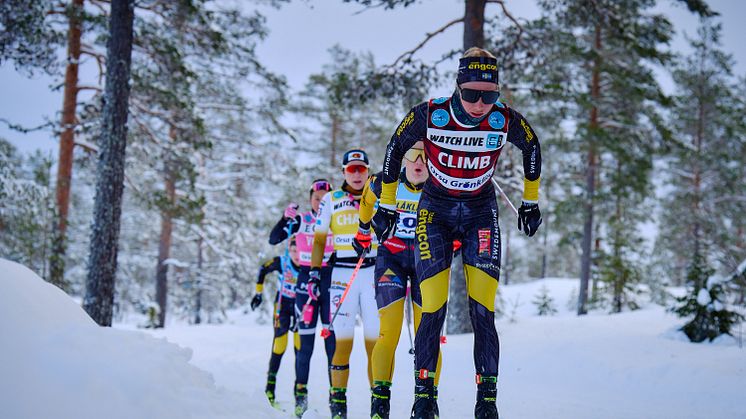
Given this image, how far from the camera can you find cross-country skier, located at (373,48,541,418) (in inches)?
155

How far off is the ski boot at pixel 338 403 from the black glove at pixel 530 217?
93.5 inches

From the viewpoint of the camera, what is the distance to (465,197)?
425cm

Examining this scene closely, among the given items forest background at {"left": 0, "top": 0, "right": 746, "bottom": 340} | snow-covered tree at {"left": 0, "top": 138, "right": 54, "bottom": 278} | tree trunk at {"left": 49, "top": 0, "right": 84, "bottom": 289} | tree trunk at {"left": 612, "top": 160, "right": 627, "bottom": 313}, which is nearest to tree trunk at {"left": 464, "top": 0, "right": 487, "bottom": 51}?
forest background at {"left": 0, "top": 0, "right": 746, "bottom": 340}

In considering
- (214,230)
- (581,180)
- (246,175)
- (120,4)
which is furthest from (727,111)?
(120,4)

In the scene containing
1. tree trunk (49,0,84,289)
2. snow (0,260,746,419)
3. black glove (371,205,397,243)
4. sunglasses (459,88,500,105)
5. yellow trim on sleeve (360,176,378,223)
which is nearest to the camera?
snow (0,260,746,419)

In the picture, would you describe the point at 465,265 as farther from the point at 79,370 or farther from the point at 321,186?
the point at 321,186

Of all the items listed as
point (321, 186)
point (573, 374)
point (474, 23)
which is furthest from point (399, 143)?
point (474, 23)

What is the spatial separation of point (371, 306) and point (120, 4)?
23.8 ft

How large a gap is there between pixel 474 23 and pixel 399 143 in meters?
8.25

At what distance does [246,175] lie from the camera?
2441 centimetres

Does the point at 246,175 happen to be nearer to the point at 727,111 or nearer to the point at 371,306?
the point at 371,306

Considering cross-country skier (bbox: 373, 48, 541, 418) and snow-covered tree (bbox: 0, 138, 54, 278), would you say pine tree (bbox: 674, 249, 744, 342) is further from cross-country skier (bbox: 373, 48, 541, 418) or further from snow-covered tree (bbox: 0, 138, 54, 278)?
snow-covered tree (bbox: 0, 138, 54, 278)

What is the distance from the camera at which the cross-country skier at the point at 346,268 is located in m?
5.55

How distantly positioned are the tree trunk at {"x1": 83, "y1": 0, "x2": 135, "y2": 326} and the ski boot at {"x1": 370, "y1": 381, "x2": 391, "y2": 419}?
6420 millimetres
